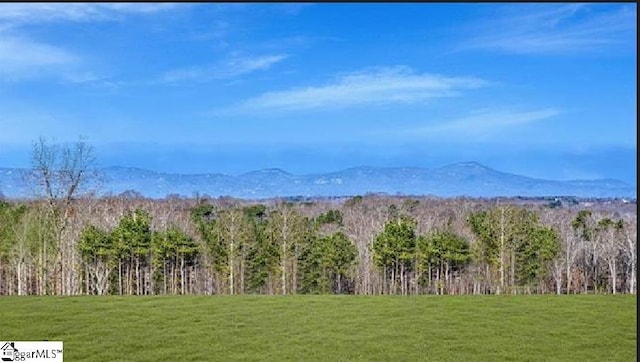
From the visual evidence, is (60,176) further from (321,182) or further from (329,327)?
(329,327)

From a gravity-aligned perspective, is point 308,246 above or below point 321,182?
below

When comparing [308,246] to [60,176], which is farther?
[308,246]

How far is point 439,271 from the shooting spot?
33.3 feet

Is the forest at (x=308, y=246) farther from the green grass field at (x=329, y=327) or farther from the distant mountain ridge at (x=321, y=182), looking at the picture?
the green grass field at (x=329, y=327)

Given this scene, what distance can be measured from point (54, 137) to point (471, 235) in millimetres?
6343

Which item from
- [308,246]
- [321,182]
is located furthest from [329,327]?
[308,246]

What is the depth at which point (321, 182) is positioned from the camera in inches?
340

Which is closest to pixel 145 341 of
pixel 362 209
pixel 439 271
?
pixel 439 271

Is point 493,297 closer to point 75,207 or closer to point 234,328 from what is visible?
point 234,328

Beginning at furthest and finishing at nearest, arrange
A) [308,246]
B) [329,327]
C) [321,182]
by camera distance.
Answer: [308,246] < [321,182] < [329,327]

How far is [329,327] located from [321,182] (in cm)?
358

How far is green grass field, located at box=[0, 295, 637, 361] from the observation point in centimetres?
448

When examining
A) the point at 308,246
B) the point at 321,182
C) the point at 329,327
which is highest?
the point at 321,182

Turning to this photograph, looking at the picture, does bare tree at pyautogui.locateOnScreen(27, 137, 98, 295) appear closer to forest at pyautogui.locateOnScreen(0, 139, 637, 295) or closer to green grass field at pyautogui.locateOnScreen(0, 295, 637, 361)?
forest at pyautogui.locateOnScreen(0, 139, 637, 295)
